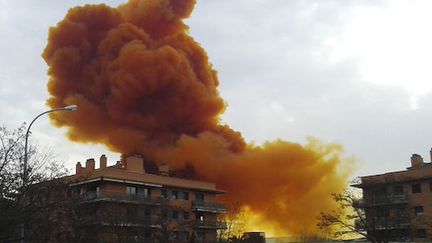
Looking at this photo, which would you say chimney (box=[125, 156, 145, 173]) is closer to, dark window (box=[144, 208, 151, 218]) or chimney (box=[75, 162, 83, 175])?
chimney (box=[75, 162, 83, 175])

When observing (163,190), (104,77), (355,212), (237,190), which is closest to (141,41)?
(104,77)

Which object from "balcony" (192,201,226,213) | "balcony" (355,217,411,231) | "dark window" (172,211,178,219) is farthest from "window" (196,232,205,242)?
"balcony" (355,217,411,231)

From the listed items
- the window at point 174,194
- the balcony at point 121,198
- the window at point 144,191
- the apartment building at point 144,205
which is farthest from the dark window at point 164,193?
the balcony at point 121,198

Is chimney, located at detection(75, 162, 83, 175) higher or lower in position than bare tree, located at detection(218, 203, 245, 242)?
higher

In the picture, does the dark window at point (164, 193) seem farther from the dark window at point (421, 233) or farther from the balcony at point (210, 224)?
the dark window at point (421, 233)

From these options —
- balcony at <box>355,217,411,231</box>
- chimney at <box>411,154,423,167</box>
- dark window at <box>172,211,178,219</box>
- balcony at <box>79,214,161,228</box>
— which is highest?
chimney at <box>411,154,423,167</box>

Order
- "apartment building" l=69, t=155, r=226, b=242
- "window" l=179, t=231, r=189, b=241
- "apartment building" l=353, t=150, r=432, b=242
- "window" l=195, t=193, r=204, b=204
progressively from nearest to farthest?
1. "apartment building" l=69, t=155, r=226, b=242
2. "apartment building" l=353, t=150, r=432, b=242
3. "window" l=179, t=231, r=189, b=241
4. "window" l=195, t=193, r=204, b=204

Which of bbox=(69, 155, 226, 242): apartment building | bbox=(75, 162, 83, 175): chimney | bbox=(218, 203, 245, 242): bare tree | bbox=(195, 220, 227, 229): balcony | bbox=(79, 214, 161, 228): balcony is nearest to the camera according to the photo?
bbox=(79, 214, 161, 228): balcony

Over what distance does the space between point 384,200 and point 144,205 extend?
24.6 m

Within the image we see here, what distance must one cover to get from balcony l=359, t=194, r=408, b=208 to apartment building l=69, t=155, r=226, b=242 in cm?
1865

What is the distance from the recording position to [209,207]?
7381cm

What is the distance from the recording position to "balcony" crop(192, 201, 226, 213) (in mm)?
72312

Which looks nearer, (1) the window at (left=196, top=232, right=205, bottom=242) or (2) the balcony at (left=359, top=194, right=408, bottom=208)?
(2) the balcony at (left=359, top=194, right=408, bottom=208)

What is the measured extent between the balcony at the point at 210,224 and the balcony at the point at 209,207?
144cm
